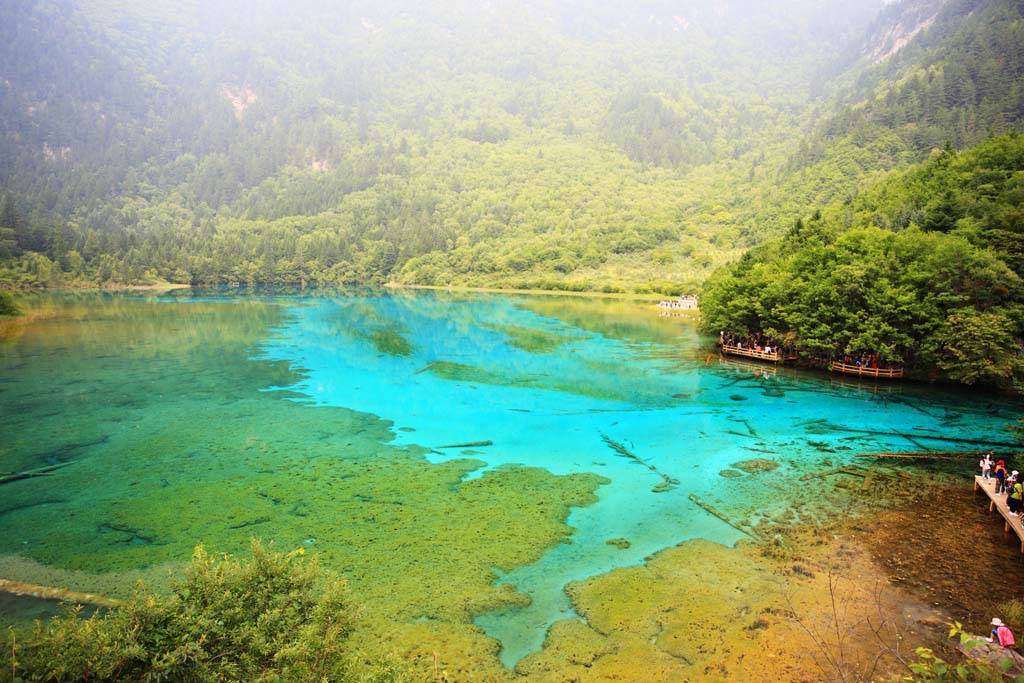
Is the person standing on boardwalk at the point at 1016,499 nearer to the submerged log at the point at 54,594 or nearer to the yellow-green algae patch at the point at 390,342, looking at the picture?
the submerged log at the point at 54,594

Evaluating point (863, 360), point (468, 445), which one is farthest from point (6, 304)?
point (863, 360)

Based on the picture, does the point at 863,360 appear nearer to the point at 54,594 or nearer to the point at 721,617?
the point at 721,617

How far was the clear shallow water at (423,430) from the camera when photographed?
17.1 metres

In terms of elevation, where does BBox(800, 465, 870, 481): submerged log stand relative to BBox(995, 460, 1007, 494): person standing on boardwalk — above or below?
below

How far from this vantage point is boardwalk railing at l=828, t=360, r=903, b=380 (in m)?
41.4

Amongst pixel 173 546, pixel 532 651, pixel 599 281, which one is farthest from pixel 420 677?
pixel 599 281

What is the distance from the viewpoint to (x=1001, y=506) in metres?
18.3

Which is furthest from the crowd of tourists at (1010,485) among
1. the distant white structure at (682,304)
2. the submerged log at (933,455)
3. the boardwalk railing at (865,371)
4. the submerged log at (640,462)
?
the distant white structure at (682,304)

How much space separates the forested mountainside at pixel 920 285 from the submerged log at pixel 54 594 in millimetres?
44028

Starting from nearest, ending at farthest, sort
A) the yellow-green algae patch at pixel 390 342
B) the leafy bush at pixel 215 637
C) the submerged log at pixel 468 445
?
the leafy bush at pixel 215 637 < the submerged log at pixel 468 445 < the yellow-green algae patch at pixel 390 342

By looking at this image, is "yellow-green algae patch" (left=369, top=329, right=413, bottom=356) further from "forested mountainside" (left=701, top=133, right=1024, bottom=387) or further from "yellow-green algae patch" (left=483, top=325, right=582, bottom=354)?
"forested mountainside" (left=701, top=133, right=1024, bottom=387)

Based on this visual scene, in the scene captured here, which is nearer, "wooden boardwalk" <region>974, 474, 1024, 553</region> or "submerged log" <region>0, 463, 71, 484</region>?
"wooden boardwalk" <region>974, 474, 1024, 553</region>

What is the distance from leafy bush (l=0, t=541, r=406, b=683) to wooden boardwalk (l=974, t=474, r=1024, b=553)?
60.7ft

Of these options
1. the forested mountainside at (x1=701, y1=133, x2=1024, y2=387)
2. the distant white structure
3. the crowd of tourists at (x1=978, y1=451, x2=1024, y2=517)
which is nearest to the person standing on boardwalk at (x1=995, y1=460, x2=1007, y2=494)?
the crowd of tourists at (x1=978, y1=451, x2=1024, y2=517)
